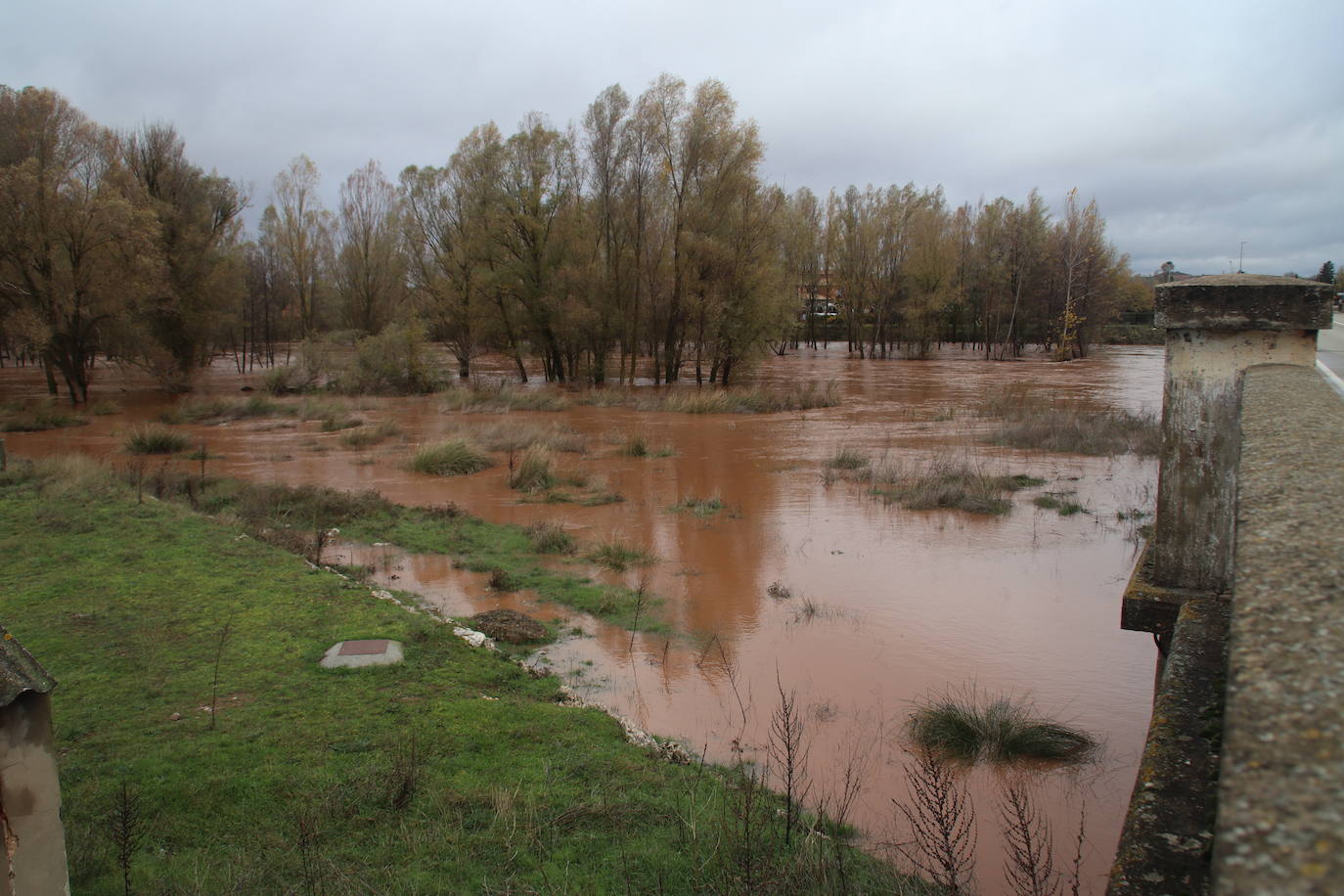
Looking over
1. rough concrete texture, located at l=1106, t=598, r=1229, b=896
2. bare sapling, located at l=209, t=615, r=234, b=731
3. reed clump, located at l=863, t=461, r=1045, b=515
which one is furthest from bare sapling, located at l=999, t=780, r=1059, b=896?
reed clump, located at l=863, t=461, r=1045, b=515

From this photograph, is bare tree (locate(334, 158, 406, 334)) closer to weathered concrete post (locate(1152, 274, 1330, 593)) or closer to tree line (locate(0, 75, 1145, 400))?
tree line (locate(0, 75, 1145, 400))

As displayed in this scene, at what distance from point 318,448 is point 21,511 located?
37.0 feet

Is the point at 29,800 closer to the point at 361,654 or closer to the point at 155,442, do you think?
the point at 361,654

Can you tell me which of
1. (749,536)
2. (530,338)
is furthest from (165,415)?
(749,536)

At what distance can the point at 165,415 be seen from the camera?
2733cm

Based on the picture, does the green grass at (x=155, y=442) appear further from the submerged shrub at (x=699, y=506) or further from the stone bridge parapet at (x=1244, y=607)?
the stone bridge parapet at (x=1244, y=607)

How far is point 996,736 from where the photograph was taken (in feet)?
20.0

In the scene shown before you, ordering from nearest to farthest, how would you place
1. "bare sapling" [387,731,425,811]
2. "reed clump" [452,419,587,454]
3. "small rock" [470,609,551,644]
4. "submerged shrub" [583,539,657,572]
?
"bare sapling" [387,731,425,811] < "small rock" [470,609,551,644] < "submerged shrub" [583,539,657,572] < "reed clump" [452,419,587,454]

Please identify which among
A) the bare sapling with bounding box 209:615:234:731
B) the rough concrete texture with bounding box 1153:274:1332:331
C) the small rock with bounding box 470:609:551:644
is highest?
the rough concrete texture with bounding box 1153:274:1332:331

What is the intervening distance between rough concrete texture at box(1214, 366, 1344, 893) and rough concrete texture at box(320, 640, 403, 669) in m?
6.03

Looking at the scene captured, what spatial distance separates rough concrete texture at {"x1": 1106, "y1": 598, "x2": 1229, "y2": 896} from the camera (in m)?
2.07

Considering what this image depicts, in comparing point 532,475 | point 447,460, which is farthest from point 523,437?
point 532,475

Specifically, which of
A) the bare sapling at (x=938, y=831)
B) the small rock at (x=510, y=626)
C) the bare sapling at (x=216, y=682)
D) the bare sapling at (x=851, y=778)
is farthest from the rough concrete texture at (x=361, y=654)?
the bare sapling at (x=938, y=831)

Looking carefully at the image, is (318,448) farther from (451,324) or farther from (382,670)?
(451,324)
